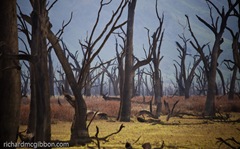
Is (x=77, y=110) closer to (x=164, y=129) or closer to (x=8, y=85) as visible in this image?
(x=8, y=85)

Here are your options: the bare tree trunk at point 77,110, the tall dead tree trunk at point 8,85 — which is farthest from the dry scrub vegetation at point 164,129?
the tall dead tree trunk at point 8,85

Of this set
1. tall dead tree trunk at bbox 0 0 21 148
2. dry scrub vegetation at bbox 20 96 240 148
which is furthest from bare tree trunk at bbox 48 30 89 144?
tall dead tree trunk at bbox 0 0 21 148

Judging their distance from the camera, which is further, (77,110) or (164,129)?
(164,129)

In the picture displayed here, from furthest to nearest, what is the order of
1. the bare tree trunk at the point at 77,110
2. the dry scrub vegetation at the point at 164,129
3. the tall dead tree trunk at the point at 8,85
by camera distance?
the dry scrub vegetation at the point at 164,129, the bare tree trunk at the point at 77,110, the tall dead tree trunk at the point at 8,85

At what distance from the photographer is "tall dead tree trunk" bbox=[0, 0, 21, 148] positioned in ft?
8.21

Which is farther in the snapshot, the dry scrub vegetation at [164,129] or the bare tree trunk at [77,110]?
the dry scrub vegetation at [164,129]

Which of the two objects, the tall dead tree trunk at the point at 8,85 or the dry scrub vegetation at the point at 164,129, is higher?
the tall dead tree trunk at the point at 8,85

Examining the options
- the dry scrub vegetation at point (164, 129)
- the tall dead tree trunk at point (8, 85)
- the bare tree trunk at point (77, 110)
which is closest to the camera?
the tall dead tree trunk at point (8, 85)

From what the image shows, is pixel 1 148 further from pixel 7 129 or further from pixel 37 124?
pixel 37 124

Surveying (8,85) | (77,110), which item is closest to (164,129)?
(77,110)

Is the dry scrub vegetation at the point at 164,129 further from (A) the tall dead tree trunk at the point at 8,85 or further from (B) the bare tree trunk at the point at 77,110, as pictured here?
(A) the tall dead tree trunk at the point at 8,85

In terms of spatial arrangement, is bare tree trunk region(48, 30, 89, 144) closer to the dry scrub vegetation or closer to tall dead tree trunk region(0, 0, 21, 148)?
the dry scrub vegetation

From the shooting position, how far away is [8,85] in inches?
100

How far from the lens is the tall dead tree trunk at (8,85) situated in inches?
98.6
